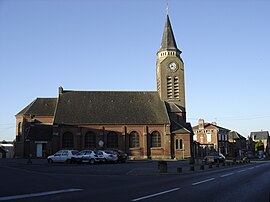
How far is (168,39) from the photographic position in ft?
206

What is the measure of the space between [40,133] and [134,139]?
15.7 metres

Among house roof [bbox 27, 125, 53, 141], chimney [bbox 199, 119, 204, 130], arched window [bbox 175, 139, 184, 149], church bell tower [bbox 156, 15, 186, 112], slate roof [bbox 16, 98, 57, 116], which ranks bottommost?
arched window [bbox 175, 139, 184, 149]

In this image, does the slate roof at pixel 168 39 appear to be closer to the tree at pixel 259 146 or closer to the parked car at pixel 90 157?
the parked car at pixel 90 157

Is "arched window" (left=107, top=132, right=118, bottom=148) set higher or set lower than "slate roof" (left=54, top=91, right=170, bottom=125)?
lower

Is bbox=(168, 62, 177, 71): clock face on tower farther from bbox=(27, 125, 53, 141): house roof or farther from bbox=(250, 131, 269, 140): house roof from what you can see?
bbox=(250, 131, 269, 140): house roof

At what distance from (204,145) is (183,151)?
29966 mm

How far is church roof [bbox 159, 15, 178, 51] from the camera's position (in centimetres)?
6256

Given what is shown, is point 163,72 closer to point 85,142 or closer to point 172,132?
point 172,132

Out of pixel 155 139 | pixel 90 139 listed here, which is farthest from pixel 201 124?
pixel 90 139

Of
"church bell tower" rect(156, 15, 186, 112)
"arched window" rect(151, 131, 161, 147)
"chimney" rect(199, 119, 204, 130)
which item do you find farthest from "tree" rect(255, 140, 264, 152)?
"arched window" rect(151, 131, 161, 147)

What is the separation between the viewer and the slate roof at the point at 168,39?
62.6 metres

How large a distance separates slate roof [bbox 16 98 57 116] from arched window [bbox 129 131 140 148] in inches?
573

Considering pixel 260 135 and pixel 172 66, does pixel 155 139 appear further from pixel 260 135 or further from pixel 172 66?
pixel 260 135

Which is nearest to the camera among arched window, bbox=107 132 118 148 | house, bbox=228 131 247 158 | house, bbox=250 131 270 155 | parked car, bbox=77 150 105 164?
parked car, bbox=77 150 105 164
